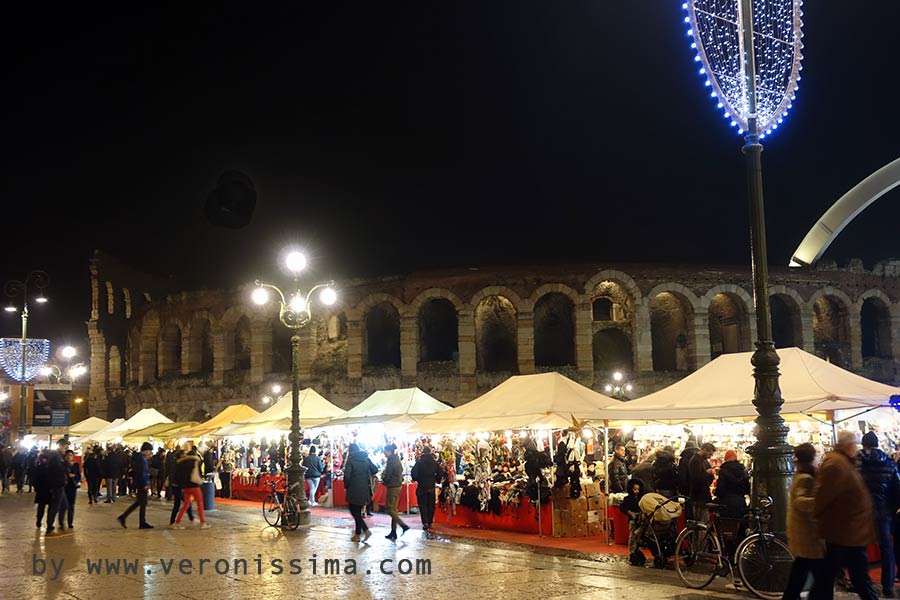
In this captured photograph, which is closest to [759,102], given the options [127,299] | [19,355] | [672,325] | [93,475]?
[93,475]

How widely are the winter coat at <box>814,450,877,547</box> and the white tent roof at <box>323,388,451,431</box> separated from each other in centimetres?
1465

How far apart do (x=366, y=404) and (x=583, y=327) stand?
13.7 m

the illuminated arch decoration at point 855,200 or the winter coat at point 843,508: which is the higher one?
the illuminated arch decoration at point 855,200

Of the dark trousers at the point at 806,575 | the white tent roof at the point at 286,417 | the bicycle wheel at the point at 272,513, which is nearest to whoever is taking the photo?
A: the dark trousers at the point at 806,575

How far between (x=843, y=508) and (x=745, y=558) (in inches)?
100.0

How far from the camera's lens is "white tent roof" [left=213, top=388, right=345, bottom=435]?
23.7 meters

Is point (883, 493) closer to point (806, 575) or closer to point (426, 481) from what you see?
point (806, 575)

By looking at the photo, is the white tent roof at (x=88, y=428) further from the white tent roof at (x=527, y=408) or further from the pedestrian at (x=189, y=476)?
the white tent roof at (x=527, y=408)

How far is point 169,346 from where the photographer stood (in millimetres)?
44531

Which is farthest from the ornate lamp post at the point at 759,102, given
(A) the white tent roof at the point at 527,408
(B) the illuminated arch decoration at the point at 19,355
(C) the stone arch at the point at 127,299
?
(C) the stone arch at the point at 127,299

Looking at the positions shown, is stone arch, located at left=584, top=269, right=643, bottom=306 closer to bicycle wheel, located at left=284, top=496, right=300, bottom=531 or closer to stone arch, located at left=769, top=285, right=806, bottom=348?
stone arch, located at left=769, top=285, right=806, bottom=348

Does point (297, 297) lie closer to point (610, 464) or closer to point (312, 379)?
point (610, 464)

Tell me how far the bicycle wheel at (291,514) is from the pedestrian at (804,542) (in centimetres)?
1068

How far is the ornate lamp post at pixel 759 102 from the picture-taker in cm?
891
